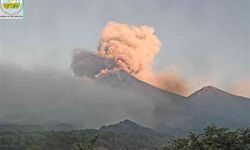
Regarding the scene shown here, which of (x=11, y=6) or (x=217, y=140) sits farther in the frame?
(x=11, y=6)

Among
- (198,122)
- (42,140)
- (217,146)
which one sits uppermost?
(198,122)

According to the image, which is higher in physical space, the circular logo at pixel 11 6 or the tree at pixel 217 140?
the circular logo at pixel 11 6

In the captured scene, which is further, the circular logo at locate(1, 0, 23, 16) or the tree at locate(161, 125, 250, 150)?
the circular logo at locate(1, 0, 23, 16)

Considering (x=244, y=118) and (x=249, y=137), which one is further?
(x=244, y=118)

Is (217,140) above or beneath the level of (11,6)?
beneath

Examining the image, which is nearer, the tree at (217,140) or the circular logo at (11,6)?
the tree at (217,140)

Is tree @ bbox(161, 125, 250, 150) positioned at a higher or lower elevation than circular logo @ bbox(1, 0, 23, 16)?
lower

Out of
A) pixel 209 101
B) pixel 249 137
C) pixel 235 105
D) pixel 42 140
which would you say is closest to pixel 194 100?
pixel 209 101

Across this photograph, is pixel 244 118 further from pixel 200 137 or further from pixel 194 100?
pixel 200 137
